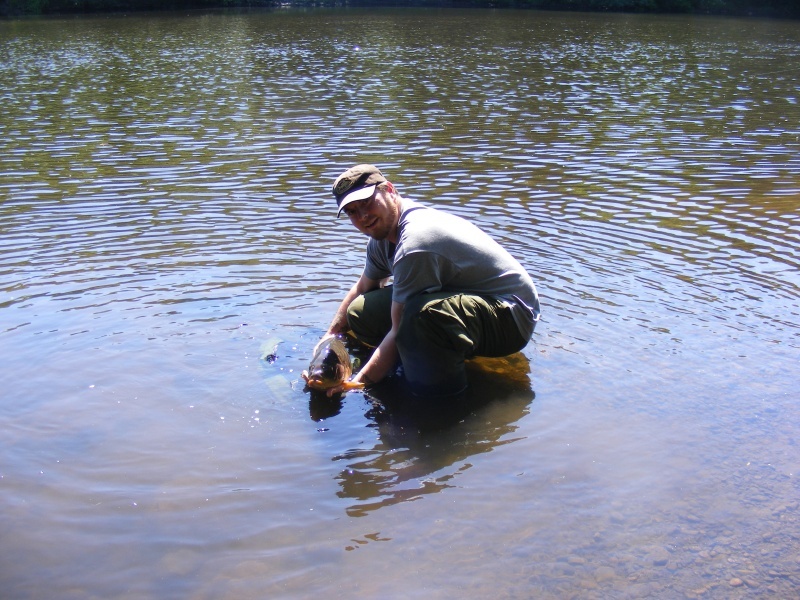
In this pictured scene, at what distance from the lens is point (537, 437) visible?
15.9 feet

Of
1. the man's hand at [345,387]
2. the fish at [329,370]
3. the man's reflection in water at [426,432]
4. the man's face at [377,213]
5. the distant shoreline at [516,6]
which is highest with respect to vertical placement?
the distant shoreline at [516,6]

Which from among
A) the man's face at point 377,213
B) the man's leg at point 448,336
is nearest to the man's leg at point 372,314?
the man's leg at point 448,336

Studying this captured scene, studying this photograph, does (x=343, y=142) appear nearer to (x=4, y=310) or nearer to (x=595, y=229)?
(x=595, y=229)

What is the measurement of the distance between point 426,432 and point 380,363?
1.92 ft

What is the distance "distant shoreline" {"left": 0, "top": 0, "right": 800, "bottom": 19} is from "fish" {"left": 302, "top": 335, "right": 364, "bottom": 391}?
46806 mm

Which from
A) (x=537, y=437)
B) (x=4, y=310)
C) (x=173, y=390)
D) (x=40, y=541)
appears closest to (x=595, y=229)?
(x=537, y=437)

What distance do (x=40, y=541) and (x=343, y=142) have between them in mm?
9799

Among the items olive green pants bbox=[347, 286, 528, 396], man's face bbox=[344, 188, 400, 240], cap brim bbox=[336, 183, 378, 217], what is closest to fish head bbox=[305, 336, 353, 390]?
olive green pants bbox=[347, 286, 528, 396]

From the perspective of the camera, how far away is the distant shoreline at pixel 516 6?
156 ft

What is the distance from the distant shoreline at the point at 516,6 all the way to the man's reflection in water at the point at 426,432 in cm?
4639

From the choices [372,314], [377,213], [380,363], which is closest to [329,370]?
[380,363]

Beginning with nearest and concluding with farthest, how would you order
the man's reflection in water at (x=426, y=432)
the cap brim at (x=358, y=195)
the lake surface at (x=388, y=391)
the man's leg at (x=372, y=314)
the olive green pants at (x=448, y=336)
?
the lake surface at (x=388, y=391), the man's reflection in water at (x=426, y=432), the cap brim at (x=358, y=195), the olive green pants at (x=448, y=336), the man's leg at (x=372, y=314)

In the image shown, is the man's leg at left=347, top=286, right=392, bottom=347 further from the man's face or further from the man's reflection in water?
the man's face

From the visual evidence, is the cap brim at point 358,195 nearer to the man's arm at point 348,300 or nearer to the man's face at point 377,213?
the man's face at point 377,213
